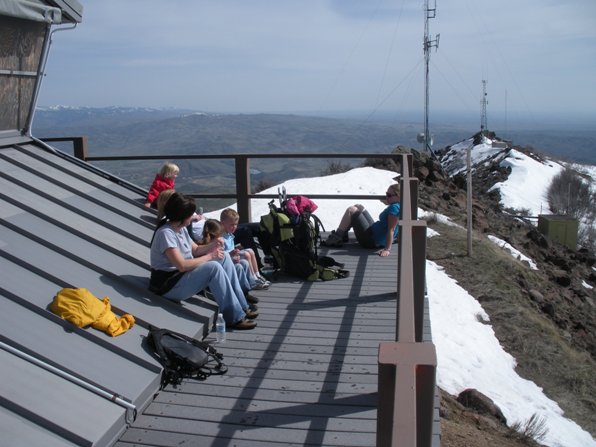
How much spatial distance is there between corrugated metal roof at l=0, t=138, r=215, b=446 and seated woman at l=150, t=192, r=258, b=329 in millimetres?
170

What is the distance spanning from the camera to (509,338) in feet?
31.1

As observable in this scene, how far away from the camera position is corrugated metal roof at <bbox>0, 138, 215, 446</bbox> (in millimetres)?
4066

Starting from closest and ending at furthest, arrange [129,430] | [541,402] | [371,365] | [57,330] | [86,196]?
1. [129,430]
2. [57,330]
3. [371,365]
4. [541,402]
5. [86,196]

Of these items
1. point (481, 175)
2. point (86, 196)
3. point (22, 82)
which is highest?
point (22, 82)

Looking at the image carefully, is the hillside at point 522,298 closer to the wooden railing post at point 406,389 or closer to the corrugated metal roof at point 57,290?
the corrugated metal roof at point 57,290

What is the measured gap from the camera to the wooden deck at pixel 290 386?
170 inches

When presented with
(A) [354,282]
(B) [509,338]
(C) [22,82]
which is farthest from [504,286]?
(C) [22,82]

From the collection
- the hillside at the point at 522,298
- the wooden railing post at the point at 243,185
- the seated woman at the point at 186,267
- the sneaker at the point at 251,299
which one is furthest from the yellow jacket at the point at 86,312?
the wooden railing post at the point at 243,185

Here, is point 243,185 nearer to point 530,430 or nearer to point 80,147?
point 80,147

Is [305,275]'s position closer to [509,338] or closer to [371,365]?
[371,365]

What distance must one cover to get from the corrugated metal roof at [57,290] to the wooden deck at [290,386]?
0.30 meters

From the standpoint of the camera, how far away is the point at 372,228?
9445mm

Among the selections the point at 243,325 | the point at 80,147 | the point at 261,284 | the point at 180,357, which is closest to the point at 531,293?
the point at 261,284

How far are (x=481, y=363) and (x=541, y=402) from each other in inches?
33.3
